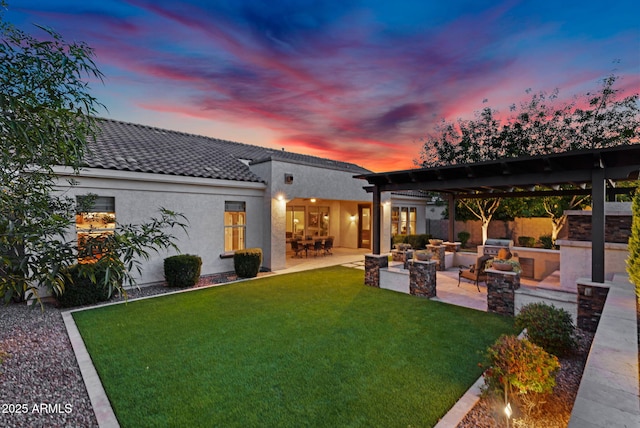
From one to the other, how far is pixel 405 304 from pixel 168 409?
5925 mm

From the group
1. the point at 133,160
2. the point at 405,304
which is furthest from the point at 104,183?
the point at 405,304

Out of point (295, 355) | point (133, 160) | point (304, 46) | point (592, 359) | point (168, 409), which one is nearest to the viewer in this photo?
point (592, 359)

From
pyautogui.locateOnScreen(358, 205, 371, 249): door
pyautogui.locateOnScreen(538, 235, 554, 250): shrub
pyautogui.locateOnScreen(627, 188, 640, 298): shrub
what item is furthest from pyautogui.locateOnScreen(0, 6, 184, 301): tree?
pyautogui.locateOnScreen(538, 235, 554, 250): shrub

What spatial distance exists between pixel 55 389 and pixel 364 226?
16.7 metres

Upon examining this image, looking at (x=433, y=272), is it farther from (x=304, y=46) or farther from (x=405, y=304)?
(x=304, y=46)

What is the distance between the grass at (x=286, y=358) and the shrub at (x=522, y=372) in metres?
0.68

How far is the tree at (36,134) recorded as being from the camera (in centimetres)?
232

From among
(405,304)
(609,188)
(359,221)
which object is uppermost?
(609,188)

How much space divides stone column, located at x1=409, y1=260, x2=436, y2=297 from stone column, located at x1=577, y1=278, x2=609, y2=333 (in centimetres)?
322

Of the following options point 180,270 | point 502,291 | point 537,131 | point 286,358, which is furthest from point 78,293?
point 537,131

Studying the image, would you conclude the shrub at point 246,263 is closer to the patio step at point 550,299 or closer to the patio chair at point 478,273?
the patio chair at point 478,273

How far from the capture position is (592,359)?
3.22 metres

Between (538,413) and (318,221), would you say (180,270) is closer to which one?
(538,413)

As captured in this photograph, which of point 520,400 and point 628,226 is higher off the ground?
point 628,226
